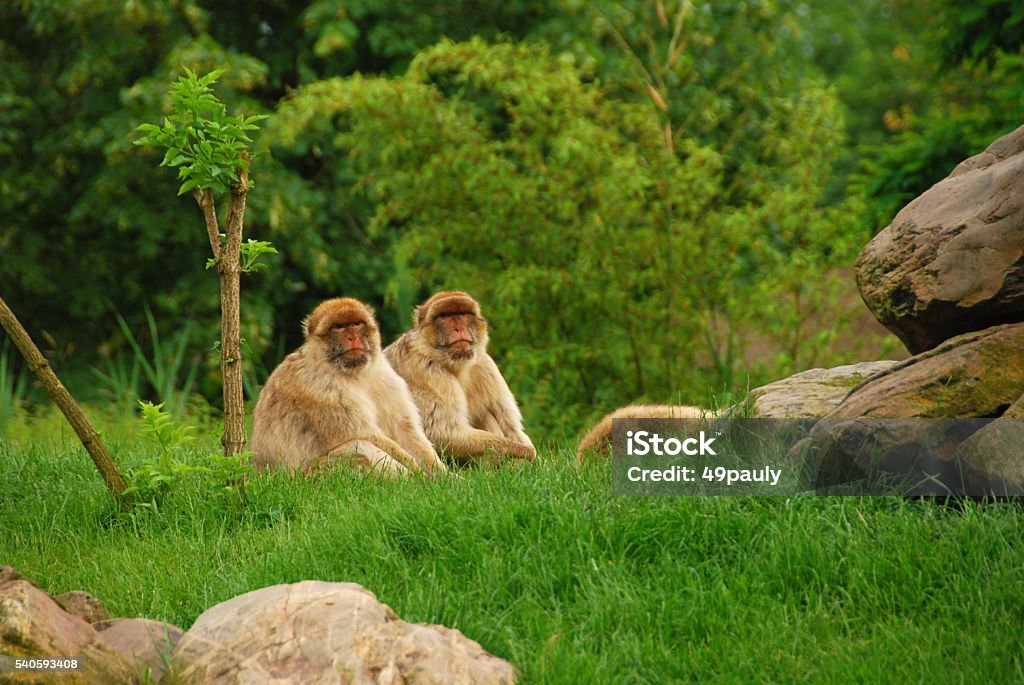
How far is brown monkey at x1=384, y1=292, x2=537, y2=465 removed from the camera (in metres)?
7.68

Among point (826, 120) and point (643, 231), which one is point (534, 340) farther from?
point (826, 120)

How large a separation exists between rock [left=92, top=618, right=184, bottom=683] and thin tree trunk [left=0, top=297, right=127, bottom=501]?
1681mm

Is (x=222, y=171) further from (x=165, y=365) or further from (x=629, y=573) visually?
(x=165, y=365)

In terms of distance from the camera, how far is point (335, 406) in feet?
23.5

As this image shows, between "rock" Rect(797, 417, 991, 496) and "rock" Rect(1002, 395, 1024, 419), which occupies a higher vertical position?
"rock" Rect(1002, 395, 1024, 419)

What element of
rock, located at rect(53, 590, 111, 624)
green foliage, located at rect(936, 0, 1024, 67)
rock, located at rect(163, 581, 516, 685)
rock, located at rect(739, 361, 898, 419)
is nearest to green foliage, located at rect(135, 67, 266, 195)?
rock, located at rect(53, 590, 111, 624)

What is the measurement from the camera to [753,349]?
558 inches

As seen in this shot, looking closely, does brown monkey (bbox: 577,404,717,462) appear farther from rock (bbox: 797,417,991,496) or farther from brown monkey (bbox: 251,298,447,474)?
A: rock (bbox: 797,417,991,496)

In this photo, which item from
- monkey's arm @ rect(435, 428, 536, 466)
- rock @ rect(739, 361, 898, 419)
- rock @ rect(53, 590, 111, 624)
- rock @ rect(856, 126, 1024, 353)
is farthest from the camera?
monkey's arm @ rect(435, 428, 536, 466)

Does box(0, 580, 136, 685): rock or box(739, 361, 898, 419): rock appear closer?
box(0, 580, 136, 685): rock

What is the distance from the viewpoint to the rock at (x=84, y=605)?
4977 millimetres

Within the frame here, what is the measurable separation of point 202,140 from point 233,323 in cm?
95

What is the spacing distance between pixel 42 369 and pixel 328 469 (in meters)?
1.60

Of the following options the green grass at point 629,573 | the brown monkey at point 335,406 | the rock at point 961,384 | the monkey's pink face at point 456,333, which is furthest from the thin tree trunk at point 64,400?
the rock at point 961,384
